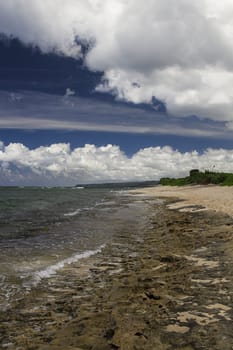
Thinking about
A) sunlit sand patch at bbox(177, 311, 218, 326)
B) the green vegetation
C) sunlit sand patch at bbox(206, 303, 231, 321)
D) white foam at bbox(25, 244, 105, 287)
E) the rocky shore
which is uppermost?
the green vegetation

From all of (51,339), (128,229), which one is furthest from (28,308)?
(128,229)

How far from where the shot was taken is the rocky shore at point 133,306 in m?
6.68

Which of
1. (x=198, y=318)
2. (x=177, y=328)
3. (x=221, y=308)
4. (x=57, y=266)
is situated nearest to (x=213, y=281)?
(x=221, y=308)

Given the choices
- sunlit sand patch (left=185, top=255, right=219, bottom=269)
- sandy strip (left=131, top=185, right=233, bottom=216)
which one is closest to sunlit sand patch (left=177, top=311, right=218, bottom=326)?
sunlit sand patch (left=185, top=255, right=219, bottom=269)

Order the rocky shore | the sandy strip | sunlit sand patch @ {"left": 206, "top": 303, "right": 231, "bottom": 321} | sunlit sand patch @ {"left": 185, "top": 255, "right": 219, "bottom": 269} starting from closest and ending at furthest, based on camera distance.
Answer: the rocky shore
sunlit sand patch @ {"left": 206, "top": 303, "right": 231, "bottom": 321}
sunlit sand patch @ {"left": 185, "top": 255, "right": 219, "bottom": 269}
the sandy strip

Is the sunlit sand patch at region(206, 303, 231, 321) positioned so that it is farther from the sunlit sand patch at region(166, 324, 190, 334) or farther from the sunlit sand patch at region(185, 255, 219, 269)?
the sunlit sand patch at region(185, 255, 219, 269)

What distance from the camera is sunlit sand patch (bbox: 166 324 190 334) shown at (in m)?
6.81

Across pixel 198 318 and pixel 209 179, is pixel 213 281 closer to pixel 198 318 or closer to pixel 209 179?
pixel 198 318

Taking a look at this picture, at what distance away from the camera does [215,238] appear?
17.6 m

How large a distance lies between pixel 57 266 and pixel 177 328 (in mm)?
8189

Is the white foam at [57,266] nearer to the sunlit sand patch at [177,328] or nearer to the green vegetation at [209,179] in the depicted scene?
the sunlit sand patch at [177,328]

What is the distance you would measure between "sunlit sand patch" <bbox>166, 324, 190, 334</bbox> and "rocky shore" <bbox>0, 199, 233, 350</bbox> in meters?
0.02

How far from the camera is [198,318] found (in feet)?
24.2

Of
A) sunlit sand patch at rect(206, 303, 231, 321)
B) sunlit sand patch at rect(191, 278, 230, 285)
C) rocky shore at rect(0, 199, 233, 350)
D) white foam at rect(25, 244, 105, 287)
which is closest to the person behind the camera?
rocky shore at rect(0, 199, 233, 350)
